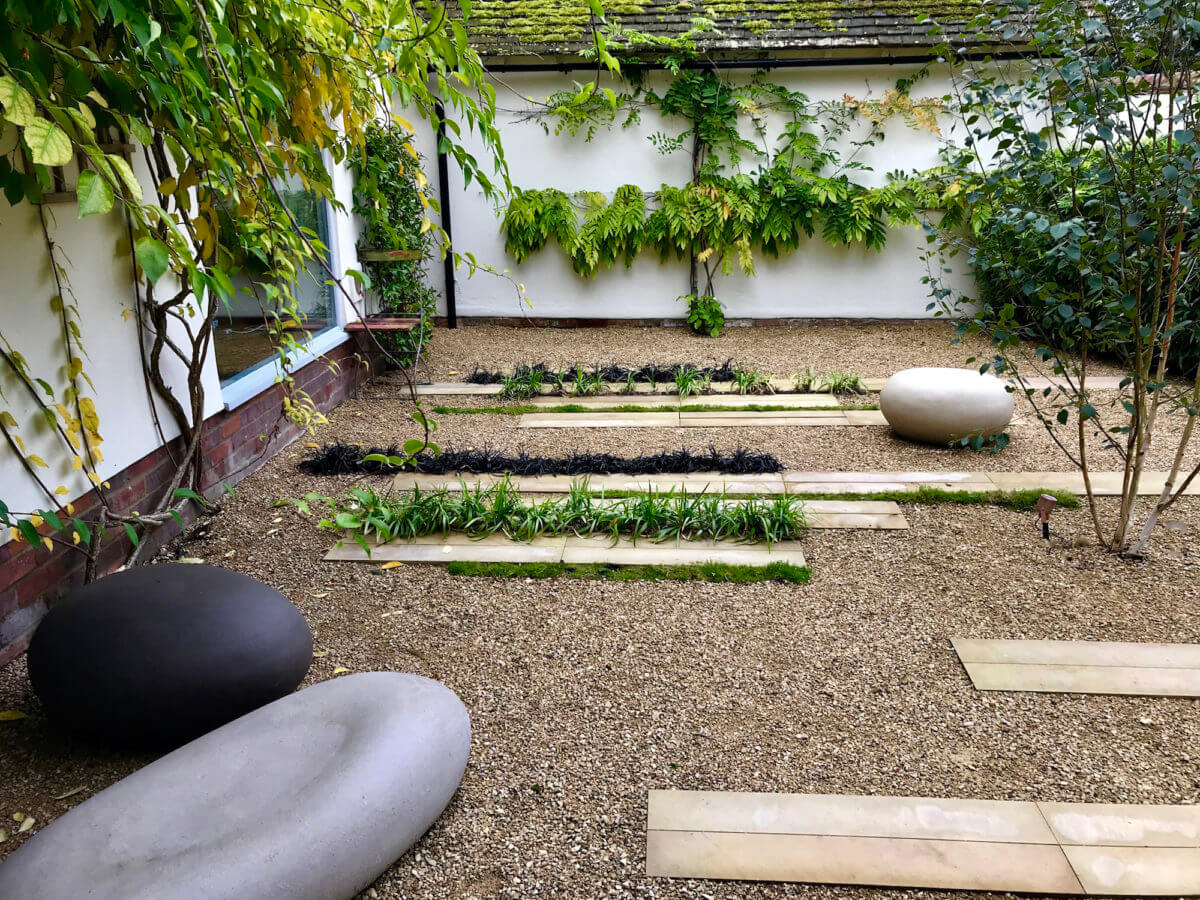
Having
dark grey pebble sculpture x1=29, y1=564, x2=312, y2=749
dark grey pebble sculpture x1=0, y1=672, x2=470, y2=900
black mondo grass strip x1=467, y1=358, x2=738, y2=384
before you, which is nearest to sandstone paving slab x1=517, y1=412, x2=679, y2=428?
black mondo grass strip x1=467, y1=358, x2=738, y2=384

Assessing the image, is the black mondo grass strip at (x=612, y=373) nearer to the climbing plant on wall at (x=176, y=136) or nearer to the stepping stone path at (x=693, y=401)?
the stepping stone path at (x=693, y=401)

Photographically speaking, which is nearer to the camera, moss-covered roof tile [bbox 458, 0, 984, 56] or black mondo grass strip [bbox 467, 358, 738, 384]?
black mondo grass strip [bbox 467, 358, 738, 384]

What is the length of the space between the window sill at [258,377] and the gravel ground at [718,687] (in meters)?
0.74

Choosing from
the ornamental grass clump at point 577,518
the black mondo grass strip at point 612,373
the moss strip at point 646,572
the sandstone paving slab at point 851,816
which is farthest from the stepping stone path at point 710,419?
the sandstone paving slab at point 851,816

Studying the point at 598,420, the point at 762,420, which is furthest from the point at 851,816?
the point at 598,420

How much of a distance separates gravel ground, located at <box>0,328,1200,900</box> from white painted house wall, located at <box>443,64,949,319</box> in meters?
5.42

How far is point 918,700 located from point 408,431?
3.98 m

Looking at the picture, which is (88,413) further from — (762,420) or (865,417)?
(865,417)

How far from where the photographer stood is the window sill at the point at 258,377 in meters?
4.76

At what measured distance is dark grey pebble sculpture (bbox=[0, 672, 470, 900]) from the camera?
179 cm

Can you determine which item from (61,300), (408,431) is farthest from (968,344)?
(61,300)

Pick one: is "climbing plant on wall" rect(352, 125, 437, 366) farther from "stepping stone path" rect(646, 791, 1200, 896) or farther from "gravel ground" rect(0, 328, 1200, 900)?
"stepping stone path" rect(646, 791, 1200, 896)

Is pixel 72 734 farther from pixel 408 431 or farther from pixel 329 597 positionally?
pixel 408 431

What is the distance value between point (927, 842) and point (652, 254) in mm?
7942
